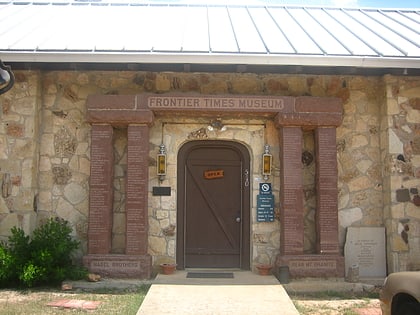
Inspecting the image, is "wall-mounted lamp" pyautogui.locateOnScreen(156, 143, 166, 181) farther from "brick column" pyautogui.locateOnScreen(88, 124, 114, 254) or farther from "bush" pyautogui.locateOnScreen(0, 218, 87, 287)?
"bush" pyautogui.locateOnScreen(0, 218, 87, 287)

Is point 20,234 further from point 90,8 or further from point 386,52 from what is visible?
point 386,52

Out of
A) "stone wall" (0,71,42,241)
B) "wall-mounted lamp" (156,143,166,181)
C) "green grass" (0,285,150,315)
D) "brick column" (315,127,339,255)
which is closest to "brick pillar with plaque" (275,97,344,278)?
"brick column" (315,127,339,255)

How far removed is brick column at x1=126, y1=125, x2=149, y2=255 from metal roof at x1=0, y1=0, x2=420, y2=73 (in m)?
1.26

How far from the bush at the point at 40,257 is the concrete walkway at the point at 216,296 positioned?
1.45m

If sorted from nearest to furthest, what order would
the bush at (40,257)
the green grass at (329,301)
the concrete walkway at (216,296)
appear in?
the concrete walkway at (216,296) < the green grass at (329,301) < the bush at (40,257)

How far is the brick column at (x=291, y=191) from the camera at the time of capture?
322 inches

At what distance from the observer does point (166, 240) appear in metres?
8.52

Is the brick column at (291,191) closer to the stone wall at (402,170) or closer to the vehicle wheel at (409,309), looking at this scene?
the stone wall at (402,170)

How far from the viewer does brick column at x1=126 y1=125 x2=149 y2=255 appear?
26.6 feet

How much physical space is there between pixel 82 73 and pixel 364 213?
5.40 metres

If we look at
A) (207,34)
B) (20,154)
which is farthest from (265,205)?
(20,154)

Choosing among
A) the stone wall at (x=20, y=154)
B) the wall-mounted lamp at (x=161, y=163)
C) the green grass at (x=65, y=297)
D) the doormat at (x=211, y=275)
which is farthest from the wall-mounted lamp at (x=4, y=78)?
the doormat at (x=211, y=275)

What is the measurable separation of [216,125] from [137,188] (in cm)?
174

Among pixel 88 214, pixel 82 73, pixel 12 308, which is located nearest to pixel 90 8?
pixel 82 73
